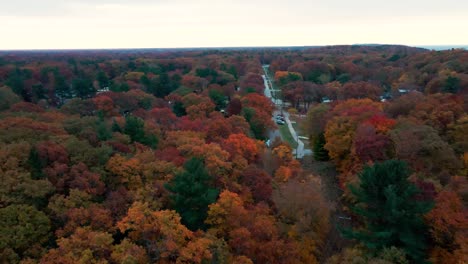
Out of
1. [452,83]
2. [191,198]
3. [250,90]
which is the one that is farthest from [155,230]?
[452,83]

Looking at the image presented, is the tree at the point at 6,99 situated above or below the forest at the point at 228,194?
above

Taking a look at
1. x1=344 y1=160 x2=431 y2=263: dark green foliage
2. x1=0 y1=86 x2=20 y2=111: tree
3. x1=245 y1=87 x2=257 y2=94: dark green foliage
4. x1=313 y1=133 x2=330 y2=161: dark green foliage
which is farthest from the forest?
x1=245 y1=87 x2=257 y2=94: dark green foliage

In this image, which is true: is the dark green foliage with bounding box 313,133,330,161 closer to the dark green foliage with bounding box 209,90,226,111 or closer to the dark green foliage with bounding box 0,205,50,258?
the dark green foliage with bounding box 209,90,226,111

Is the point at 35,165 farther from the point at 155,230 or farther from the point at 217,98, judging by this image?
the point at 217,98

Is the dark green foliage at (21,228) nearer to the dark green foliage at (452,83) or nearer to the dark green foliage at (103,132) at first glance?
the dark green foliage at (103,132)

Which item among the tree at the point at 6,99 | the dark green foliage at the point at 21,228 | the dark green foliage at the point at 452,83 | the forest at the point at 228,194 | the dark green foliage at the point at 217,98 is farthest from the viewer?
the dark green foliage at the point at 217,98

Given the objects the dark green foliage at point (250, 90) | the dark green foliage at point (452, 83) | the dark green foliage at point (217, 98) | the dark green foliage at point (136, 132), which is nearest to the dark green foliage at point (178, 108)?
the dark green foliage at point (217, 98)

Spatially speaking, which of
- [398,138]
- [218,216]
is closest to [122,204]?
[218,216]
